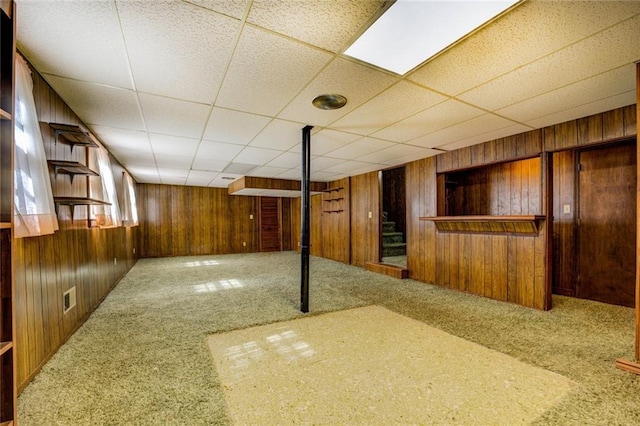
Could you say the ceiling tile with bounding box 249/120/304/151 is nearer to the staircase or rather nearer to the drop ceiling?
the drop ceiling

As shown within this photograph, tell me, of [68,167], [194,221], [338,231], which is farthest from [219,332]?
[194,221]

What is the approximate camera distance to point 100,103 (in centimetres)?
241

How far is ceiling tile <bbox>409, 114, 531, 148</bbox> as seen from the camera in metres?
2.87

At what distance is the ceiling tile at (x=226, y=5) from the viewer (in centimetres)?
130

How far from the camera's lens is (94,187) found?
296 cm

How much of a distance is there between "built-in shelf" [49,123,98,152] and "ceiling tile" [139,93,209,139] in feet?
1.76

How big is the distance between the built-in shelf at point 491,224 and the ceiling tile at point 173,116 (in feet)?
11.2

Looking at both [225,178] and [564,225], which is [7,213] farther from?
[225,178]

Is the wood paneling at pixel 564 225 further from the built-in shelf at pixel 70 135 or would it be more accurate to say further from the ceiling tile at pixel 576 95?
the built-in shelf at pixel 70 135

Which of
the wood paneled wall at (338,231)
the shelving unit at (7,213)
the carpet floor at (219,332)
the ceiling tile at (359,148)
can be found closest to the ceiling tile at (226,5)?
the shelving unit at (7,213)

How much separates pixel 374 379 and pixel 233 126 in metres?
2.75

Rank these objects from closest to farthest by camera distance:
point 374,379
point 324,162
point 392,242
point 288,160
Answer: point 374,379 → point 288,160 → point 324,162 → point 392,242

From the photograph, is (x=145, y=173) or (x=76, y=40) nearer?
Result: (x=76, y=40)

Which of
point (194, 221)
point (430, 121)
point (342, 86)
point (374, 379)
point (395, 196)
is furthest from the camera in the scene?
point (395, 196)
